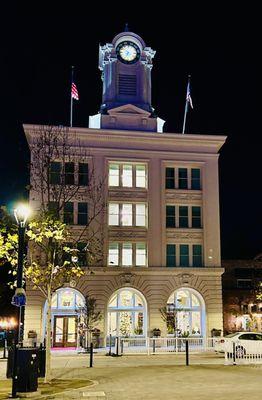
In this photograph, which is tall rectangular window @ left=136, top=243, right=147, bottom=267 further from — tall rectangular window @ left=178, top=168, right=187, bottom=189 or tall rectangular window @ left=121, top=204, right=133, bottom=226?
tall rectangular window @ left=178, top=168, right=187, bottom=189

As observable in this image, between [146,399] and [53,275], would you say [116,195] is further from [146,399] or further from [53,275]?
[146,399]

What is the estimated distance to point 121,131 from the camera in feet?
140

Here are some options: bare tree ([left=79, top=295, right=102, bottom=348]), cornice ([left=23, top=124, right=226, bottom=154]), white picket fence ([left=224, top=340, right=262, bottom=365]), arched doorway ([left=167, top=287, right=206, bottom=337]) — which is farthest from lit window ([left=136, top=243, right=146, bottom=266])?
white picket fence ([left=224, top=340, right=262, bottom=365])

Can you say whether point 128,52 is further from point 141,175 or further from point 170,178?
point 170,178

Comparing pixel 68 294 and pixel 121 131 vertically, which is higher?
pixel 121 131

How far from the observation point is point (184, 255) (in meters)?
42.8

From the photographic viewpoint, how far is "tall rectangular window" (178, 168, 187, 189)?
4385cm

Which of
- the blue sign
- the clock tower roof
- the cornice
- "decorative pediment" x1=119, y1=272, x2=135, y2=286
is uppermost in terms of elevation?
the clock tower roof

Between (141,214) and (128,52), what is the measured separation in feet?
49.2

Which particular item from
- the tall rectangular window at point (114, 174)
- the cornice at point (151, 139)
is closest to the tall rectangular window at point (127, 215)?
the tall rectangular window at point (114, 174)

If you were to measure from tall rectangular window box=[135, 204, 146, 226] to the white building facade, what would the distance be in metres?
0.08

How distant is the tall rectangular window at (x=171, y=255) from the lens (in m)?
42.3

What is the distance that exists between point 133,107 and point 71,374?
27818 mm

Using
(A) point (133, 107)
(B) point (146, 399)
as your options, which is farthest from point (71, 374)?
(A) point (133, 107)
